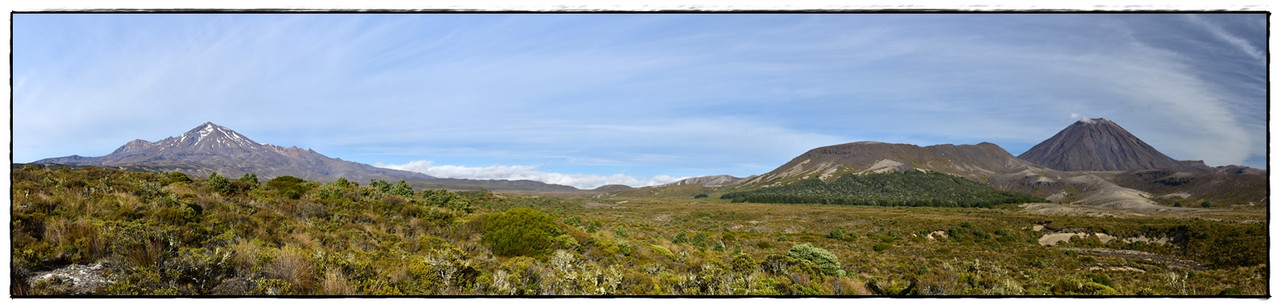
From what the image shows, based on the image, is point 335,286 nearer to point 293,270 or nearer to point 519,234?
point 293,270

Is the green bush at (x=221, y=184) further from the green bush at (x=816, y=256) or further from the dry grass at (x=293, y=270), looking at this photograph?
the green bush at (x=816, y=256)

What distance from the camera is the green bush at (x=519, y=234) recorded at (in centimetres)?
756

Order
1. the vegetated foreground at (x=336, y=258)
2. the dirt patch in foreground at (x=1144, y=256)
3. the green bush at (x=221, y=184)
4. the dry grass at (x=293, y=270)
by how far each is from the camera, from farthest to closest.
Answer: the dirt patch in foreground at (x=1144, y=256), the green bush at (x=221, y=184), the dry grass at (x=293, y=270), the vegetated foreground at (x=336, y=258)

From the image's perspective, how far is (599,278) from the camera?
5.00 metres

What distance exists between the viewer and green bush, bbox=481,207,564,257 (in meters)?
7.56

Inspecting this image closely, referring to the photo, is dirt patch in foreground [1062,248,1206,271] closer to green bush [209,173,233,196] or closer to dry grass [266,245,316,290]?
dry grass [266,245,316,290]

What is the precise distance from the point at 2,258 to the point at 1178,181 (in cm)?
10725

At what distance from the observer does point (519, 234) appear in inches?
307

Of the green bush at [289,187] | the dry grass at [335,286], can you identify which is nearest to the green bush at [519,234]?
the dry grass at [335,286]

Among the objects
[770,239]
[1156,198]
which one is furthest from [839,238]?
[1156,198]

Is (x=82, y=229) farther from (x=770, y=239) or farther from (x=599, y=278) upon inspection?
(x=770, y=239)

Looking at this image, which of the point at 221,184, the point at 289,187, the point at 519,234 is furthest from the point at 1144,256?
the point at 221,184

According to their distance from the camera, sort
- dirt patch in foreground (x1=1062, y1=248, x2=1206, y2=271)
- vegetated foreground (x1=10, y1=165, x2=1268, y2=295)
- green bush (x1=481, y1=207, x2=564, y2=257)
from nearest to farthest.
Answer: vegetated foreground (x1=10, y1=165, x2=1268, y2=295) → green bush (x1=481, y1=207, x2=564, y2=257) → dirt patch in foreground (x1=1062, y1=248, x2=1206, y2=271)

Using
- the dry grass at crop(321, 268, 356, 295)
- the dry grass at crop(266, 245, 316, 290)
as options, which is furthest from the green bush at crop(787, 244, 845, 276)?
the dry grass at crop(266, 245, 316, 290)
